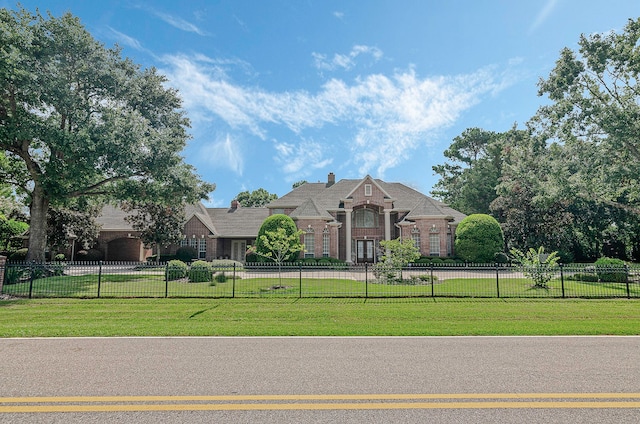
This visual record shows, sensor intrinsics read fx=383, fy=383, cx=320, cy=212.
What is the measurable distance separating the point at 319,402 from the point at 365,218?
33025mm

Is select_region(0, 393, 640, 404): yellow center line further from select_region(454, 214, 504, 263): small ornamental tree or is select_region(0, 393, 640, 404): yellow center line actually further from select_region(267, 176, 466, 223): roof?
select_region(267, 176, 466, 223): roof

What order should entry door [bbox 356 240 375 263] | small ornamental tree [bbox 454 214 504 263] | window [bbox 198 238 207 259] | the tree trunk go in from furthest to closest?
1. window [bbox 198 238 207 259]
2. entry door [bbox 356 240 375 263]
3. small ornamental tree [bbox 454 214 504 263]
4. the tree trunk

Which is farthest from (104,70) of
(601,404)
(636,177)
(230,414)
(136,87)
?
(636,177)

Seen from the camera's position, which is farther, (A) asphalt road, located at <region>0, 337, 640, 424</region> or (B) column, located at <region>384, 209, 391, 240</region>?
(B) column, located at <region>384, 209, 391, 240</region>

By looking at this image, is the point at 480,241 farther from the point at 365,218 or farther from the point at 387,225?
the point at 365,218

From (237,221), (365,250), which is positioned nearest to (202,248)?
(237,221)

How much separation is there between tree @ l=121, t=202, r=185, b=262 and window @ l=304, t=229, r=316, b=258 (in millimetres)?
11415

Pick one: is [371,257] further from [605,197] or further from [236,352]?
[236,352]

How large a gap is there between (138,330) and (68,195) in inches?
793

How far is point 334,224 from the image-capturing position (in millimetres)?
35062

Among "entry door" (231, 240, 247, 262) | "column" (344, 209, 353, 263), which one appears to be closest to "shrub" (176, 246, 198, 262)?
"entry door" (231, 240, 247, 262)

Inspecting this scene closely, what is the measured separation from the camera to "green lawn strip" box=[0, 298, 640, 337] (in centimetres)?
923

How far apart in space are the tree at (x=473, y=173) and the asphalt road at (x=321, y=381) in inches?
1608

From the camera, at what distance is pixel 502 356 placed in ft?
22.8
